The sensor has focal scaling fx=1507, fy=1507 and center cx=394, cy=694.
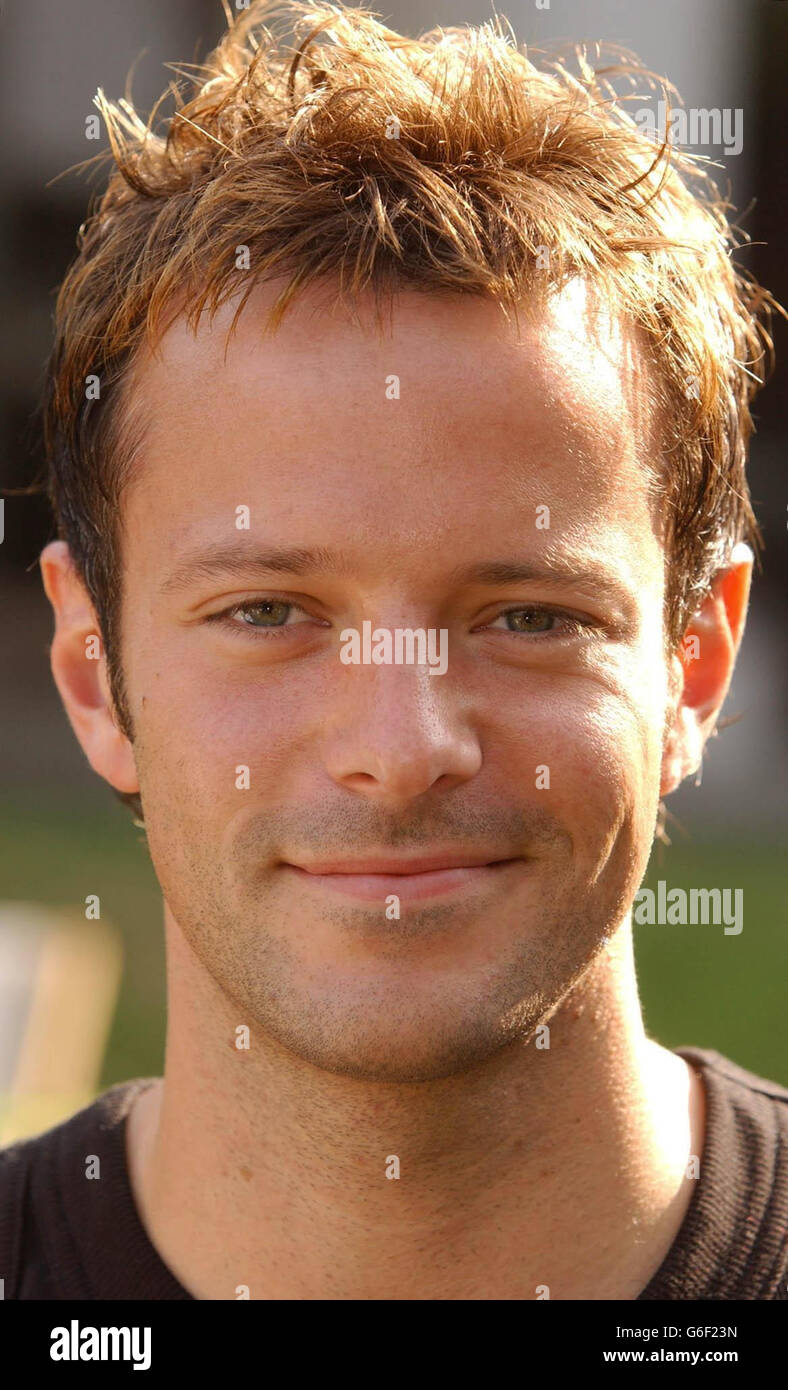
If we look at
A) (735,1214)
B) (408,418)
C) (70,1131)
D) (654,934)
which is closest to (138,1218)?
(70,1131)

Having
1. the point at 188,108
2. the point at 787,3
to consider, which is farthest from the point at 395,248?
the point at 787,3

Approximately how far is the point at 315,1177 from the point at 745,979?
6.72 metres

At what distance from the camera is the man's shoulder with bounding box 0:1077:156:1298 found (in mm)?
3430

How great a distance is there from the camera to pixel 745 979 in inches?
367

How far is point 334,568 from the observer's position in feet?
9.16

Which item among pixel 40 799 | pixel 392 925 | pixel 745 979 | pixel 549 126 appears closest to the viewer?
pixel 392 925

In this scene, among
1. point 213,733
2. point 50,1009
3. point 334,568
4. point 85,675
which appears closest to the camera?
point 334,568

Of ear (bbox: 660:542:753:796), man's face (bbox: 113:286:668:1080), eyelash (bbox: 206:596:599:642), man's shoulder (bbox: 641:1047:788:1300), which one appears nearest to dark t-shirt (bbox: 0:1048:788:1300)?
man's shoulder (bbox: 641:1047:788:1300)

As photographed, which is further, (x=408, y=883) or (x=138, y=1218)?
(x=138, y=1218)

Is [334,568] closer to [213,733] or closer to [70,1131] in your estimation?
[213,733]

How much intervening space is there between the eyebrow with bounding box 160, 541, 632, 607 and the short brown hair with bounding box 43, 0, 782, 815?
350 millimetres

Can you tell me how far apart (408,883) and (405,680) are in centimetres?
38

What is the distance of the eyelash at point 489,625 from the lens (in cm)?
288
